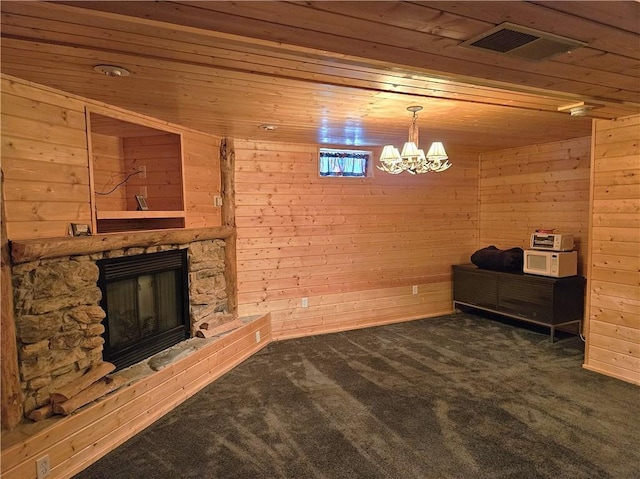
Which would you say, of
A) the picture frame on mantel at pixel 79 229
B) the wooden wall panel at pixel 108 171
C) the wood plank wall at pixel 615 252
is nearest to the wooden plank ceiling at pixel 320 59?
the wood plank wall at pixel 615 252

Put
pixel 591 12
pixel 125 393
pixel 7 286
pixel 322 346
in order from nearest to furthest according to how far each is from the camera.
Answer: pixel 591 12
pixel 7 286
pixel 125 393
pixel 322 346

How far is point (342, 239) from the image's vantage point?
491cm

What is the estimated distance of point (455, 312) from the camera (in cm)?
557

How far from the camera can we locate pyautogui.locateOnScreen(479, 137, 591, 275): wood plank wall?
4.52m

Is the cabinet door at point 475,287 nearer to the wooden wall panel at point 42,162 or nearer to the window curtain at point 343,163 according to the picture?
the window curtain at point 343,163

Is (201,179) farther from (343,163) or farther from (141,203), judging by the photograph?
(343,163)

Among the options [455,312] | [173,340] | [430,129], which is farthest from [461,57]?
[455,312]

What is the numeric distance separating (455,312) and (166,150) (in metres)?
4.35

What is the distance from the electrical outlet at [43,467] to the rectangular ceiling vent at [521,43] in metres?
2.98

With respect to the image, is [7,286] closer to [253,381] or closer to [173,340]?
[173,340]

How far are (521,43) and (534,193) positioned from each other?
3.92 metres

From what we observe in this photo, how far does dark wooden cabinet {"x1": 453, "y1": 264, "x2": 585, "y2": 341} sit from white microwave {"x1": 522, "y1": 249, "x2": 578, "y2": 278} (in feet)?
0.25

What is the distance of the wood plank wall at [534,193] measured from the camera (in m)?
4.52

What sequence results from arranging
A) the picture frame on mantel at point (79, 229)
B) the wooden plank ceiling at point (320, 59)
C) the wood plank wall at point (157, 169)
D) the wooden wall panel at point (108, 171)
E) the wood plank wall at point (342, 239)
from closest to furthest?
the wooden plank ceiling at point (320, 59) → the picture frame on mantel at point (79, 229) → the wooden wall panel at point (108, 171) → the wood plank wall at point (157, 169) → the wood plank wall at point (342, 239)
